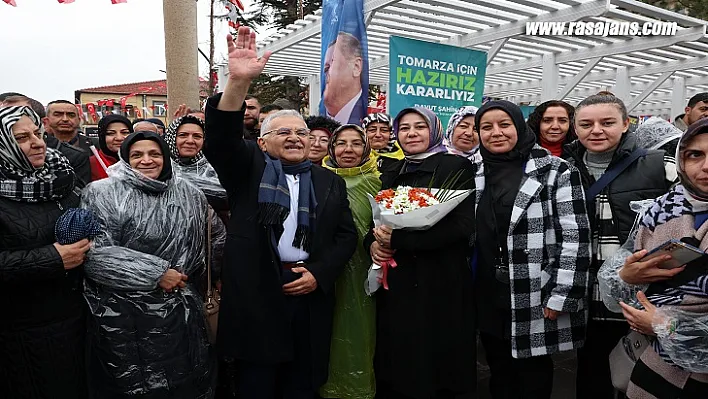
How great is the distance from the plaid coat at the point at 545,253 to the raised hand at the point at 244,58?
1.48 m

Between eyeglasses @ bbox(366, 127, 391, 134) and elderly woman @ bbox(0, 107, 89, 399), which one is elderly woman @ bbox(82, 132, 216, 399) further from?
eyeglasses @ bbox(366, 127, 391, 134)

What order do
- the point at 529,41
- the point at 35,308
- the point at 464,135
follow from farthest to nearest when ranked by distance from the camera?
the point at 529,41, the point at 464,135, the point at 35,308

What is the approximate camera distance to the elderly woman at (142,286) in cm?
231

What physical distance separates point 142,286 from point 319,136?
190 centimetres

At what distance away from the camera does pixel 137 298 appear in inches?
92.4

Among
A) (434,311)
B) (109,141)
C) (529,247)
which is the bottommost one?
(434,311)

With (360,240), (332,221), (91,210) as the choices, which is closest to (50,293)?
(91,210)

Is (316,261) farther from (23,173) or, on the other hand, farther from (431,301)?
(23,173)

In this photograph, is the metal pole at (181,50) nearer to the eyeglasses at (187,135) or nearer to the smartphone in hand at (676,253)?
the eyeglasses at (187,135)

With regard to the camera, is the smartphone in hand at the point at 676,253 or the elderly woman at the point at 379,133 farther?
the elderly woman at the point at 379,133

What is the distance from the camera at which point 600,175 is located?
2.72m

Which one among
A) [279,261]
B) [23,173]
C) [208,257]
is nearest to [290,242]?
[279,261]

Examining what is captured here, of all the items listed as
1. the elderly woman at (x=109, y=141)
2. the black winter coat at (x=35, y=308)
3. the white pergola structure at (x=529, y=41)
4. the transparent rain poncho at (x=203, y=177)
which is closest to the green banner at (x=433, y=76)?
the white pergola structure at (x=529, y=41)

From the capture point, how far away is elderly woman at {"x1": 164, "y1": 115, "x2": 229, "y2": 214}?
10.3 feet
